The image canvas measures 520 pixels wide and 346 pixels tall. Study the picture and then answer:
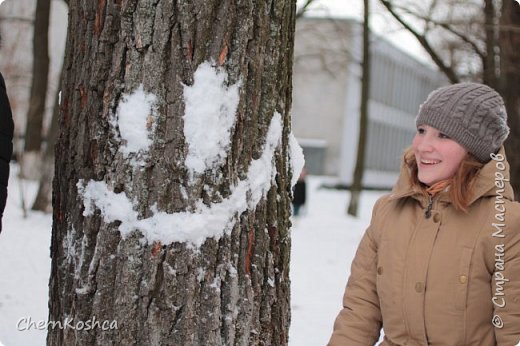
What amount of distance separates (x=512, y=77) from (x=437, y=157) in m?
7.23

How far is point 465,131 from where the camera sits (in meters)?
2.42

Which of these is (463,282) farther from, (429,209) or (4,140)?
(4,140)

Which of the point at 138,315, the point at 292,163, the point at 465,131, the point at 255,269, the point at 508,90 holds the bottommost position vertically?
the point at 138,315

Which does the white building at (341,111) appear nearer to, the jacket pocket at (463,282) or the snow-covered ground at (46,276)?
the snow-covered ground at (46,276)

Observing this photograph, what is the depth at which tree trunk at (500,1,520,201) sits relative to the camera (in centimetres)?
885

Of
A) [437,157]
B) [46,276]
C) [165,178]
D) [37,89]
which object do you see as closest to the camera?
[165,178]

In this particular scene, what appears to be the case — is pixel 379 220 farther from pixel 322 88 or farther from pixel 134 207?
pixel 322 88

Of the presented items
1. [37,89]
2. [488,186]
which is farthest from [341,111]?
[488,186]

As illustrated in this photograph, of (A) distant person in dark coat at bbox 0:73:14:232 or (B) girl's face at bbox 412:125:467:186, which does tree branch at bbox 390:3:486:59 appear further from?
(A) distant person in dark coat at bbox 0:73:14:232

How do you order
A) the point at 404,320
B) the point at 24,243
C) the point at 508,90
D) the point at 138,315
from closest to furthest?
the point at 138,315, the point at 404,320, the point at 24,243, the point at 508,90

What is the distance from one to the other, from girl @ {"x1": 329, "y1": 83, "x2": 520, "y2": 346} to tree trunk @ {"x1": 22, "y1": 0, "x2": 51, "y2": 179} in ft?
33.3

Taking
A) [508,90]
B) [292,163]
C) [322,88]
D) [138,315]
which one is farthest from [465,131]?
[322,88]

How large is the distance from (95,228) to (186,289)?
14.1 inches

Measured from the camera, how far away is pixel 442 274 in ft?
7.63
